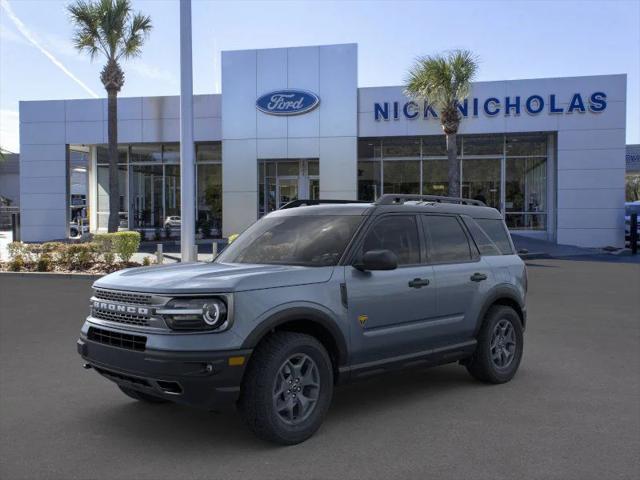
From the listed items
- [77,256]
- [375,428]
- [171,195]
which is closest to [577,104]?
[171,195]

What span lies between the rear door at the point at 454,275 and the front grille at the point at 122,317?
8.16ft

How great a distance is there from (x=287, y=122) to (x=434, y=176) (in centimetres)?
742

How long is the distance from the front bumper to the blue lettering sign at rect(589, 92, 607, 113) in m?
25.2

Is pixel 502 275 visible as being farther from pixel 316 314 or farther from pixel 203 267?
pixel 203 267

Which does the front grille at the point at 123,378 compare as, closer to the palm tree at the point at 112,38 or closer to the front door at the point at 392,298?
the front door at the point at 392,298

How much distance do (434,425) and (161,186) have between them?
2984 cm

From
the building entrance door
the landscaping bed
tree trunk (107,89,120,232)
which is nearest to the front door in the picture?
the landscaping bed

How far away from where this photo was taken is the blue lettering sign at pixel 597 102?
25.7 metres

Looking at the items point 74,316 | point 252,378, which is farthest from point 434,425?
point 74,316

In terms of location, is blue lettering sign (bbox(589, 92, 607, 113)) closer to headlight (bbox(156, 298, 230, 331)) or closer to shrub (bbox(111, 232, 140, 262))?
shrub (bbox(111, 232, 140, 262))

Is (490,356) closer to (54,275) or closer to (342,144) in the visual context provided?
(54,275)

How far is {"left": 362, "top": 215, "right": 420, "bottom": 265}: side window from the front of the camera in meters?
5.34

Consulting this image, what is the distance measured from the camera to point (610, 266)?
63.1ft

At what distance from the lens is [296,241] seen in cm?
537
